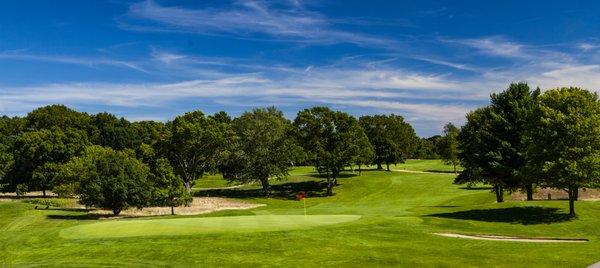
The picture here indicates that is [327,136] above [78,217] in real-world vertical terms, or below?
above

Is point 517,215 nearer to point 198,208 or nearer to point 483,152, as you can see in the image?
point 483,152

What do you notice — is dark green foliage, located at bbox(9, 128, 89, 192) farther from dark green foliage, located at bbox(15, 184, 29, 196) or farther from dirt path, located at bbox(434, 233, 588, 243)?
dirt path, located at bbox(434, 233, 588, 243)

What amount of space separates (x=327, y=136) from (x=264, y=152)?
11036mm

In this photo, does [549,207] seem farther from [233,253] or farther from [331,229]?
[233,253]

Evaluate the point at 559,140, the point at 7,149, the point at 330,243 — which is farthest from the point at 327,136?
the point at 7,149

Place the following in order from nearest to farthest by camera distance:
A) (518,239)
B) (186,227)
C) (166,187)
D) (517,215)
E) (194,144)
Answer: (518,239), (186,227), (517,215), (166,187), (194,144)

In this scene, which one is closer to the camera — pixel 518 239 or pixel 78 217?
pixel 518 239

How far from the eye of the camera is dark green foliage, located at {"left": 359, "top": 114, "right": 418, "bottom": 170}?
10794 centimetres

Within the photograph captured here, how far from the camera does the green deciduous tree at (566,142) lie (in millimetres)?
35375

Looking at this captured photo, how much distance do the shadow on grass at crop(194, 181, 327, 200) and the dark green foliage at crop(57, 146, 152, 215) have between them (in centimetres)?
3079

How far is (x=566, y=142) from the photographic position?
36.4m

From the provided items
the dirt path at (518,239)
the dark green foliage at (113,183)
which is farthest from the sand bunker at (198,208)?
the dirt path at (518,239)

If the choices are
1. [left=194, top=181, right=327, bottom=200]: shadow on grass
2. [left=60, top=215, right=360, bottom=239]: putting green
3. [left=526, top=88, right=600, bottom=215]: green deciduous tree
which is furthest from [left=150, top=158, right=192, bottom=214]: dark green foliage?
[left=526, top=88, right=600, bottom=215]: green deciduous tree

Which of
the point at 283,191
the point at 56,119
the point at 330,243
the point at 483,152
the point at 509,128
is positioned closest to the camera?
the point at 330,243
